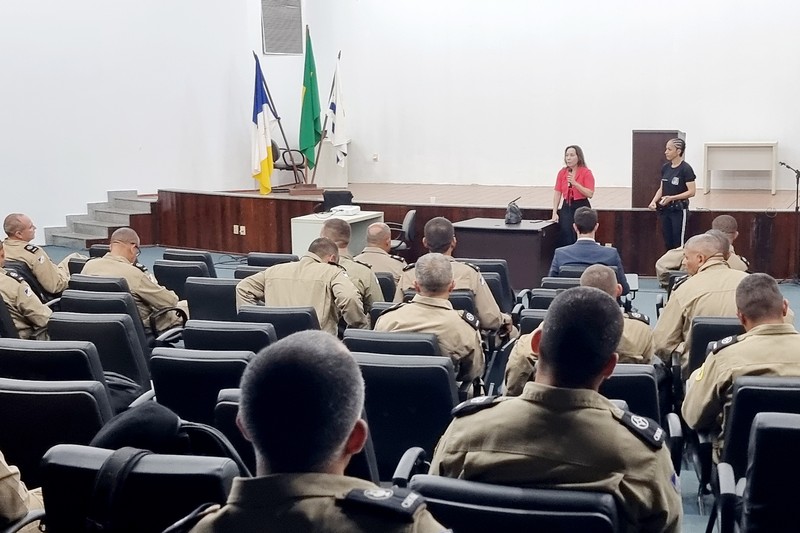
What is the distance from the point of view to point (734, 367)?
2.97 m

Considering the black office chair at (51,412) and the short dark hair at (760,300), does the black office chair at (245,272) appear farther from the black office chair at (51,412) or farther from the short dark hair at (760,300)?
the short dark hair at (760,300)

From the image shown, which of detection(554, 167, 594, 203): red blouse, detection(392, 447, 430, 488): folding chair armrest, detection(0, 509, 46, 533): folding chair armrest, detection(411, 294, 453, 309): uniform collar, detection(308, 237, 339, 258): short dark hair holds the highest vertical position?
detection(554, 167, 594, 203): red blouse

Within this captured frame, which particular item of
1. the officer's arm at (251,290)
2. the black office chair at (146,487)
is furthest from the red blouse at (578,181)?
the black office chair at (146,487)

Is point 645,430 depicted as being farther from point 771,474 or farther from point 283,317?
point 283,317

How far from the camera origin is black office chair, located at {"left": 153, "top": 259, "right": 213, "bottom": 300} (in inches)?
240

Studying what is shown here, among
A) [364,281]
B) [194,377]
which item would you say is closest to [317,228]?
[364,281]

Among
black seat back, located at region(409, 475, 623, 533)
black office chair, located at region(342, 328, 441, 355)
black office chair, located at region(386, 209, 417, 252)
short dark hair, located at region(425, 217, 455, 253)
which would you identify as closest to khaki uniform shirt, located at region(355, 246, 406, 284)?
short dark hair, located at region(425, 217, 455, 253)

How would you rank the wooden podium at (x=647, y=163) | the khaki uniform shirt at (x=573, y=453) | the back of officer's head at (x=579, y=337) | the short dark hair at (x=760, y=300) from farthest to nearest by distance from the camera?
1. the wooden podium at (x=647, y=163)
2. the short dark hair at (x=760, y=300)
3. the back of officer's head at (x=579, y=337)
4. the khaki uniform shirt at (x=573, y=453)

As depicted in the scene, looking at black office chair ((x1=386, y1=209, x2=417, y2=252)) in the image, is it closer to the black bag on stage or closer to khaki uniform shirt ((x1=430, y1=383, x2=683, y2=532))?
the black bag on stage

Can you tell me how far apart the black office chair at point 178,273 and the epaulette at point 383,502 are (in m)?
4.94

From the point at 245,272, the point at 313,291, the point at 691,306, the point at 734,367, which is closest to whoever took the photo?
the point at 734,367

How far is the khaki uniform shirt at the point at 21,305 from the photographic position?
498 cm

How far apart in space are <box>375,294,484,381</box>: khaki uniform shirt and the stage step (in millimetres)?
8389

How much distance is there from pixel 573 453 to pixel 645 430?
6.7 inches
